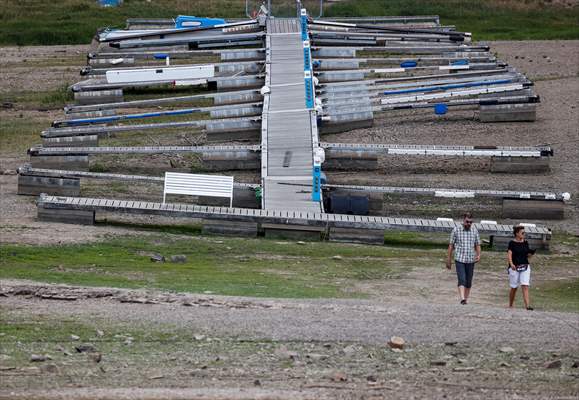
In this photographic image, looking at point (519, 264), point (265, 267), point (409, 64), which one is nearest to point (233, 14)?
point (409, 64)

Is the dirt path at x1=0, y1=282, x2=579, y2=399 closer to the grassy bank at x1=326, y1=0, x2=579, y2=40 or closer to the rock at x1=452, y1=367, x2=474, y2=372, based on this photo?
the rock at x1=452, y1=367, x2=474, y2=372

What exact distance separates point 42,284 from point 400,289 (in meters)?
5.67

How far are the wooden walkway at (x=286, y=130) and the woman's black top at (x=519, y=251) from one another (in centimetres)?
779

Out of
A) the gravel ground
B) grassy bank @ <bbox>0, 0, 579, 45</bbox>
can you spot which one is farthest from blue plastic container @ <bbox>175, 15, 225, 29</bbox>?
the gravel ground

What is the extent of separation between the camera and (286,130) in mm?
32812

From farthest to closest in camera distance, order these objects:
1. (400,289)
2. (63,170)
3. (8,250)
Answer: (63,170), (8,250), (400,289)

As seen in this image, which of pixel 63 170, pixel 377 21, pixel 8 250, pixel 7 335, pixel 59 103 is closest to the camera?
pixel 7 335

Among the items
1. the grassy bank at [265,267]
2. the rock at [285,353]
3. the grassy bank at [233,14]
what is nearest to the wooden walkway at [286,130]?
the grassy bank at [265,267]

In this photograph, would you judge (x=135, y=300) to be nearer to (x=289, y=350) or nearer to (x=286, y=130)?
(x=289, y=350)

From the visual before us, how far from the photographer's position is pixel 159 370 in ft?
50.6

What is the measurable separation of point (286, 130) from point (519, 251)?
44.5 feet

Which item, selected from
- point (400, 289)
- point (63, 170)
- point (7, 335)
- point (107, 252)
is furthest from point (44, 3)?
point (7, 335)

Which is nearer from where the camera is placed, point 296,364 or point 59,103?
point 296,364

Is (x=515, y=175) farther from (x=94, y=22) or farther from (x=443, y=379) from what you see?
(x=94, y=22)
